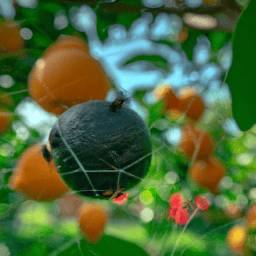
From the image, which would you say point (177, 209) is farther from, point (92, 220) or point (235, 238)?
point (235, 238)

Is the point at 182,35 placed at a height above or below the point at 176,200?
above

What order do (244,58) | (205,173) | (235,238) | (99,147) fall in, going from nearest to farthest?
(244,58) → (99,147) → (205,173) → (235,238)

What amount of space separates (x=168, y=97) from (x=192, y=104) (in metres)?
0.08

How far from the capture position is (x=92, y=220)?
67cm

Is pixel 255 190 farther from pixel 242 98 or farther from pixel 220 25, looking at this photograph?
pixel 242 98

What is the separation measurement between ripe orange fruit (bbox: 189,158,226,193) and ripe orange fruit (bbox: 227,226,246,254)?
28 cm

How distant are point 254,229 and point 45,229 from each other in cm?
88

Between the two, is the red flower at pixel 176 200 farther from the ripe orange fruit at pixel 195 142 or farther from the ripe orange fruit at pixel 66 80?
the ripe orange fruit at pixel 66 80

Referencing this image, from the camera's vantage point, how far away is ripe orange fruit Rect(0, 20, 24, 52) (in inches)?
22.2

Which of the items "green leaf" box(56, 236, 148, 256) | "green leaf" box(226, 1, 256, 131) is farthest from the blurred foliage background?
"green leaf" box(226, 1, 256, 131)

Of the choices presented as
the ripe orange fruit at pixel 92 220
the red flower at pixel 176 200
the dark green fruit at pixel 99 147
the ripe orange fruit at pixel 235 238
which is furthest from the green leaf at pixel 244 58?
the ripe orange fruit at pixel 235 238

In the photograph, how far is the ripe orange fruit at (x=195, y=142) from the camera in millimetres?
665

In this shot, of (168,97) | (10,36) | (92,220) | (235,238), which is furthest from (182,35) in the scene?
(235,238)

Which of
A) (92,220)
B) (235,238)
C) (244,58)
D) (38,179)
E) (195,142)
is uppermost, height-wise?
(244,58)
